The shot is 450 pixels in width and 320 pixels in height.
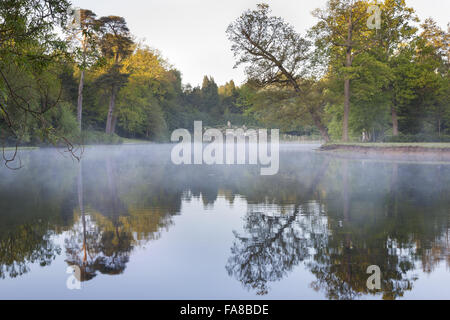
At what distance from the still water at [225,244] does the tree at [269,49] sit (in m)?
27.6

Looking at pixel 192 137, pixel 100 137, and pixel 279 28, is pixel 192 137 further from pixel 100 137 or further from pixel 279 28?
pixel 279 28

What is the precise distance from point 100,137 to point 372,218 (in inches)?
1897

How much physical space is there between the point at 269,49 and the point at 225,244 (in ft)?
108

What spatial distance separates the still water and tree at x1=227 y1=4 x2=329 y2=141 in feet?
90.4

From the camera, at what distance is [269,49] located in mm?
36688

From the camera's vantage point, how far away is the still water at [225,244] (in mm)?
4246

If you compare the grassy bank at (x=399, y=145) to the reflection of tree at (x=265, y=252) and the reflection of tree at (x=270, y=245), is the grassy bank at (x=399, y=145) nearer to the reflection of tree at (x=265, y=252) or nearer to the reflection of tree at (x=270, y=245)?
the reflection of tree at (x=270, y=245)

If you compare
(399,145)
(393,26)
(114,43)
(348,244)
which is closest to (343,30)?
(393,26)

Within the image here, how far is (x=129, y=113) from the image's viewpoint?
58.8m

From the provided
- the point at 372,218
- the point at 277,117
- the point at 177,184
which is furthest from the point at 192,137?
the point at 372,218

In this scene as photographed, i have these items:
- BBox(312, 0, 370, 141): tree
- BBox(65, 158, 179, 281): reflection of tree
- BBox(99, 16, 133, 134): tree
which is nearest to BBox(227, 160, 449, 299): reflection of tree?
BBox(65, 158, 179, 281): reflection of tree

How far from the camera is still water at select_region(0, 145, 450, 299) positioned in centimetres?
425

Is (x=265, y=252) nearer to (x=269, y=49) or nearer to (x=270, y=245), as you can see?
(x=270, y=245)

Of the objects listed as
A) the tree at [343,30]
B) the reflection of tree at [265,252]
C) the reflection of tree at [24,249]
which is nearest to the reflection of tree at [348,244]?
the reflection of tree at [265,252]
